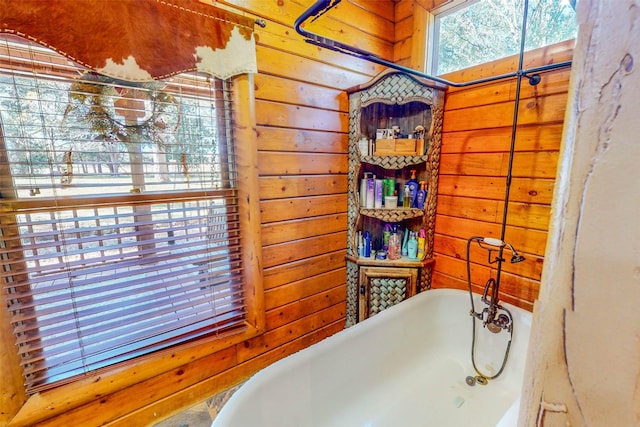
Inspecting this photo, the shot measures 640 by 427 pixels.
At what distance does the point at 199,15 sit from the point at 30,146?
878mm

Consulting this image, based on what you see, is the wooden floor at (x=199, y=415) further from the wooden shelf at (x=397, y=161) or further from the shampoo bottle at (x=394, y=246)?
the wooden shelf at (x=397, y=161)

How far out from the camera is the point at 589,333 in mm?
271

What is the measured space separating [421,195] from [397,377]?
1122 millimetres

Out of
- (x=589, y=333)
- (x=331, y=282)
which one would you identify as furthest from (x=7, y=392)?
(x=589, y=333)

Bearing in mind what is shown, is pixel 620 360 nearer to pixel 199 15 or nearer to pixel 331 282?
pixel 199 15

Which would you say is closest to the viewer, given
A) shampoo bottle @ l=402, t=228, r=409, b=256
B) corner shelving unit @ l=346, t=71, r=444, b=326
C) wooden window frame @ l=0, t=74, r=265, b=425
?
wooden window frame @ l=0, t=74, r=265, b=425

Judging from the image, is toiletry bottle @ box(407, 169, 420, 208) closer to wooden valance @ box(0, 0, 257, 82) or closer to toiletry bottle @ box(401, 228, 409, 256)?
toiletry bottle @ box(401, 228, 409, 256)

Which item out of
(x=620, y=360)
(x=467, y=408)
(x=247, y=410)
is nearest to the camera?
(x=620, y=360)

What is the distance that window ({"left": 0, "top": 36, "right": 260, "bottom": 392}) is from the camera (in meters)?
1.12

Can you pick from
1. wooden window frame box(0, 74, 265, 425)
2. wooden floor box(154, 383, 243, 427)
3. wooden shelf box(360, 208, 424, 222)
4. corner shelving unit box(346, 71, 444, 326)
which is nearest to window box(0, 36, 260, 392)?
wooden window frame box(0, 74, 265, 425)

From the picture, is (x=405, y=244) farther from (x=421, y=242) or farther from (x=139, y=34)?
(x=139, y=34)

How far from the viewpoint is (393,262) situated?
1938 millimetres

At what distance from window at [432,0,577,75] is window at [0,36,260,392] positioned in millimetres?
1461

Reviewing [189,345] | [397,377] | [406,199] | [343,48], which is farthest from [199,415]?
[343,48]
